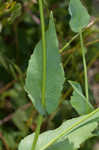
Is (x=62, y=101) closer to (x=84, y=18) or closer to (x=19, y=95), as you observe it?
(x=19, y=95)

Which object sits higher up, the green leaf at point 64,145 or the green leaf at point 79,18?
the green leaf at point 79,18

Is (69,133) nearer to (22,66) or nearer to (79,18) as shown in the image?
(79,18)

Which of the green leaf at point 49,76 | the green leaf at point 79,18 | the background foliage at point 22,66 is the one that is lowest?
the background foliage at point 22,66

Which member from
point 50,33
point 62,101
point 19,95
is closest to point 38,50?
point 50,33

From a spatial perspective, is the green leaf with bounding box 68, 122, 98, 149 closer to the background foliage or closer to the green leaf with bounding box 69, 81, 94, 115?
the green leaf with bounding box 69, 81, 94, 115

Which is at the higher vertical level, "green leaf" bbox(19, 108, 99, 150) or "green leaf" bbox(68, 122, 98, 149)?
"green leaf" bbox(19, 108, 99, 150)

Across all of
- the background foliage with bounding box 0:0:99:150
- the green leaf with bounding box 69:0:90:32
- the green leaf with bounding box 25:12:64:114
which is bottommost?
the background foliage with bounding box 0:0:99:150

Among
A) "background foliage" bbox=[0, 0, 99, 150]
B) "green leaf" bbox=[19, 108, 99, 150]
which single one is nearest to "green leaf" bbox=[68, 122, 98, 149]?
"green leaf" bbox=[19, 108, 99, 150]

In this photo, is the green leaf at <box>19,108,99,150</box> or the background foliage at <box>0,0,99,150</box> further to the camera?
the background foliage at <box>0,0,99,150</box>

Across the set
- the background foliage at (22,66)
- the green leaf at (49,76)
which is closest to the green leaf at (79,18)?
the green leaf at (49,76)

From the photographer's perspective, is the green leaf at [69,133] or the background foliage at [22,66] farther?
the background foliage at [22,66]

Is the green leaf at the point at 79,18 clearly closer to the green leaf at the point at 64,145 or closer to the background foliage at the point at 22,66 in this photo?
the green leaf at the point at 64,145
